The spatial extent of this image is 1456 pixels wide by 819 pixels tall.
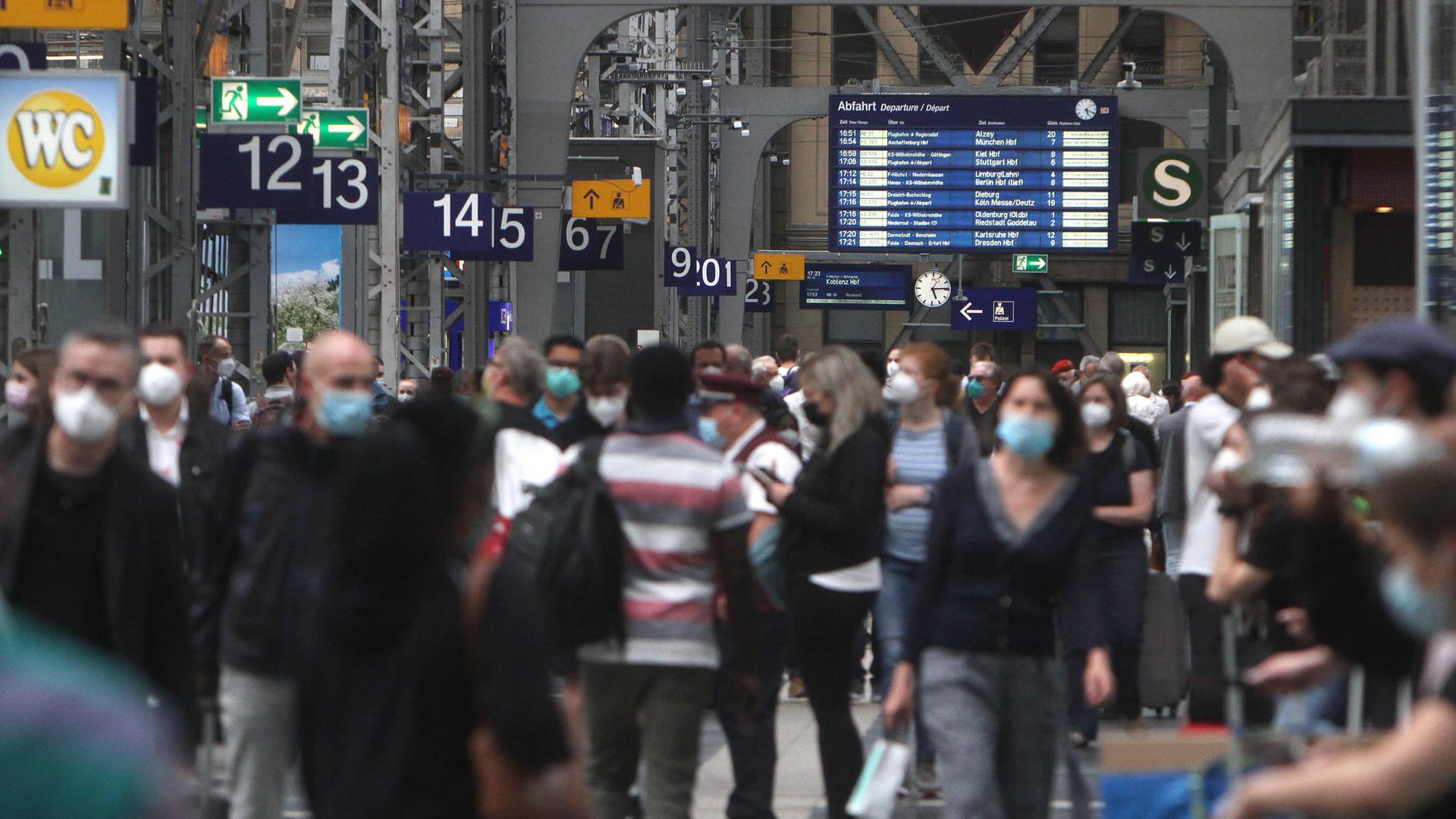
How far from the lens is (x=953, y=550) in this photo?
6039 mm

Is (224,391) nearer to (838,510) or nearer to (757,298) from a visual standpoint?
(838,510)

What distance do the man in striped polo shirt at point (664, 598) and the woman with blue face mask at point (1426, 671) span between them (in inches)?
137

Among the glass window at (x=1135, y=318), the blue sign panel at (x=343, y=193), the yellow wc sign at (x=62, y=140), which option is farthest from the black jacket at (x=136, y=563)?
the glass window at (x=1135, y=318)

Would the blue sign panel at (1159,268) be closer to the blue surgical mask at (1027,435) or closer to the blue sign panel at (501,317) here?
the blue sign panel at (501,317)

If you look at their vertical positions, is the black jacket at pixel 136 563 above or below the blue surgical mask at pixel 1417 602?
below

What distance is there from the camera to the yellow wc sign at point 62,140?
10867mm

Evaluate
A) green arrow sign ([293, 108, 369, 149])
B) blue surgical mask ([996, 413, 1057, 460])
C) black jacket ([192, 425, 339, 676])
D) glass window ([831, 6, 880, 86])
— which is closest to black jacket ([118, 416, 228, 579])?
black jacket ([192, 425, 339, 676])

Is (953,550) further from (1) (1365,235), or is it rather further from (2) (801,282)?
(2) (801,282)

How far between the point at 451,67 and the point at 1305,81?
93.4 ft

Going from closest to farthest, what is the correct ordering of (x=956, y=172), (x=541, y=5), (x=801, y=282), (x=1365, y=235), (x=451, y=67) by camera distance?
(x=1365, y=235)
(x=541, y=5)
(x=956, y=172)
(x=451, y=67)
(x=801, y=282)

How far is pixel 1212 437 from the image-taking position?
8422mm

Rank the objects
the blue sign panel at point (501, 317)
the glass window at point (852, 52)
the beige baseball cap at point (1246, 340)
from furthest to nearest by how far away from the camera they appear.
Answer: the glass window at point (852, 52)
the blue sign panel at point (501, 317)
the beige baseball cap at point (1246, 340)

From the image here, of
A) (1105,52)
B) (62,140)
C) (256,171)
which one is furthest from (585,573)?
(1105,52)

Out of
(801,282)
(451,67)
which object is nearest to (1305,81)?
(451,67)
